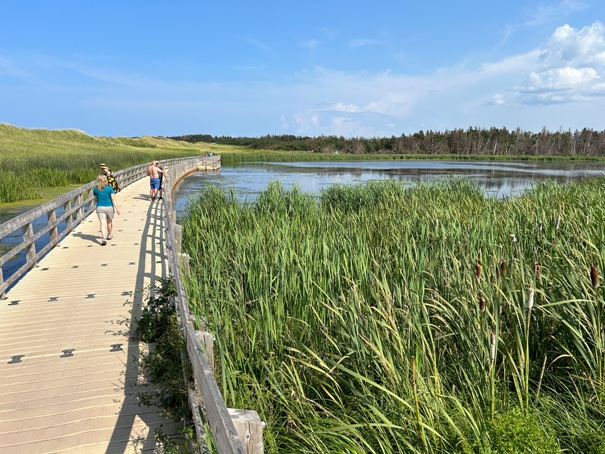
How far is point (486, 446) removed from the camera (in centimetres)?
222

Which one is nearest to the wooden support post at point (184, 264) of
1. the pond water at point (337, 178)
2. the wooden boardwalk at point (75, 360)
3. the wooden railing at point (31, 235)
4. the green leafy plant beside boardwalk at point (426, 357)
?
the green leafy plant beside boardwalk at point (426, 357)

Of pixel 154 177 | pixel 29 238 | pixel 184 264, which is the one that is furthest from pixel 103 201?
pixel 154 177

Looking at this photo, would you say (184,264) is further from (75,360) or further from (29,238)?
(29,238)

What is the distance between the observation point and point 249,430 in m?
1.78

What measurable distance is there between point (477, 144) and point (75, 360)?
119130mm

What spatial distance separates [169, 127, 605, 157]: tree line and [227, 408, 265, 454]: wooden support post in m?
114

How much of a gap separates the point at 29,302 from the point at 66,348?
5.97 ft

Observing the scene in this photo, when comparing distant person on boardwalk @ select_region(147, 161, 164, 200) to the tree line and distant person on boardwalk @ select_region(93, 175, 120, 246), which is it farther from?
the tree line

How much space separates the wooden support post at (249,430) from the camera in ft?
5.80

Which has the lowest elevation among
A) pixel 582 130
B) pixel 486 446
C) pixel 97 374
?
pixel 97 374

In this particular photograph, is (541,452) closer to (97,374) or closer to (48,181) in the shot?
(97,374)

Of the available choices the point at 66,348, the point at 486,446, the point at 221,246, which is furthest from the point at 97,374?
the point at 486,446

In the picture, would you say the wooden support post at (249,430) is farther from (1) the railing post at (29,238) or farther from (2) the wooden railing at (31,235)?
(1) the railing post at (29,238)

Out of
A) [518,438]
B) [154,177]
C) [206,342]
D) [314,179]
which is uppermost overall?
[154,177]
